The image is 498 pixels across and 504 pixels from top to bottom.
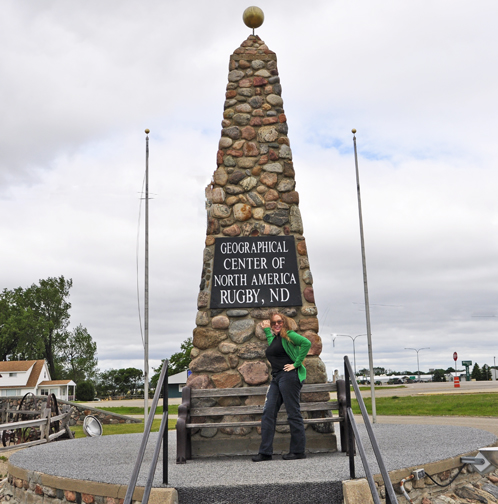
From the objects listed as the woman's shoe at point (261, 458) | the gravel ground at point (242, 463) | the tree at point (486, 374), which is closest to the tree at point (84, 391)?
the tree at point (486, 374)

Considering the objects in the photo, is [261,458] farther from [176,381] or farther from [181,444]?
[176,381]

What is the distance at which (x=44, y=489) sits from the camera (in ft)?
16.7

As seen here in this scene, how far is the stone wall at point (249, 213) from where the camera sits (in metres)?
6.74

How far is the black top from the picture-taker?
19.6ft

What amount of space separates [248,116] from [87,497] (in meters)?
5.21

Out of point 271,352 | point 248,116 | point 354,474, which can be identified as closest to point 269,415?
point 271,352

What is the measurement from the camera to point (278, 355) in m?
5.99

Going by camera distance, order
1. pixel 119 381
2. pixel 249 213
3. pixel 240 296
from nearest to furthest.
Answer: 1. pixel 240 296
2. pixel 249 213
3. pixel 119 381

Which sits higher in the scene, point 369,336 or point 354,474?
point 369,336

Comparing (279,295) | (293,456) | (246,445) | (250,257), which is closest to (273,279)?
(279,295)

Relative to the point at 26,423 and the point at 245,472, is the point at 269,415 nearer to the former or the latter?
the point at 245,472

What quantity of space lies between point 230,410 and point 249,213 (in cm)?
257

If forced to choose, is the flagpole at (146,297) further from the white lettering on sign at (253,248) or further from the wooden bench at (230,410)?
the wooden bench at (230,410)

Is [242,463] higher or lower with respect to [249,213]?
lower
